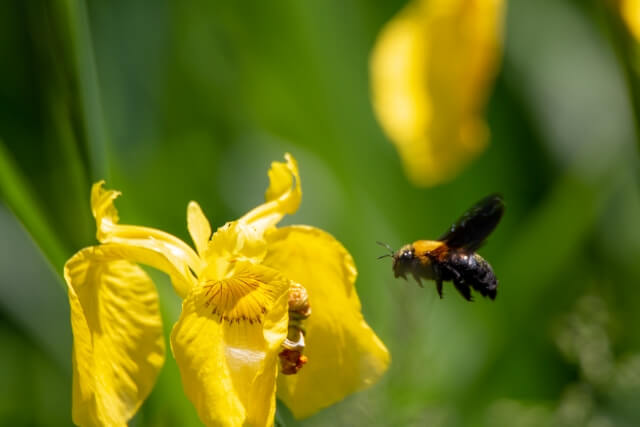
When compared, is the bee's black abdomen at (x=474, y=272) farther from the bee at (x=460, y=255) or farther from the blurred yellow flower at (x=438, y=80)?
the blurred yellow flower at (x=438, y=80)

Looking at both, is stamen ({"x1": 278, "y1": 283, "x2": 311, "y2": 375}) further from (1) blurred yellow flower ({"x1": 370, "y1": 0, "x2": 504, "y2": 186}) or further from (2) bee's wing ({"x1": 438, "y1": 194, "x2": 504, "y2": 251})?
(1) blurred yellow flower ({"x1": 370, "y1": 0, "x2": 504, "y2": 186})

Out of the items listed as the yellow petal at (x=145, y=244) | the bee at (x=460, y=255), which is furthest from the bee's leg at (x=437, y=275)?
the yellow petal at (x=145, y=244)

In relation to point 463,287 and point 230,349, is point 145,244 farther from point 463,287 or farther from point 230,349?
point 463,287

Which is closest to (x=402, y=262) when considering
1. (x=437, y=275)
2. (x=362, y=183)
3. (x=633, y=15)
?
(x=437, y=275)

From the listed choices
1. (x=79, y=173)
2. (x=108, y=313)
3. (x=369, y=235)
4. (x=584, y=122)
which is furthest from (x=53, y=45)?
(x=584, y=122)

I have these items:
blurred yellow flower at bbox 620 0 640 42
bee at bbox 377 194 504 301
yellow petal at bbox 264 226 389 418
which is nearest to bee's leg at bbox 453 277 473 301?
bee at bbox 377 194 504 301

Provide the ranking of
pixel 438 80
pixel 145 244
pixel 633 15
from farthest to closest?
pixel 438 80, pixel 633 15, pixel 145 244

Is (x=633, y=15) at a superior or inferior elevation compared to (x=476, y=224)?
superior
